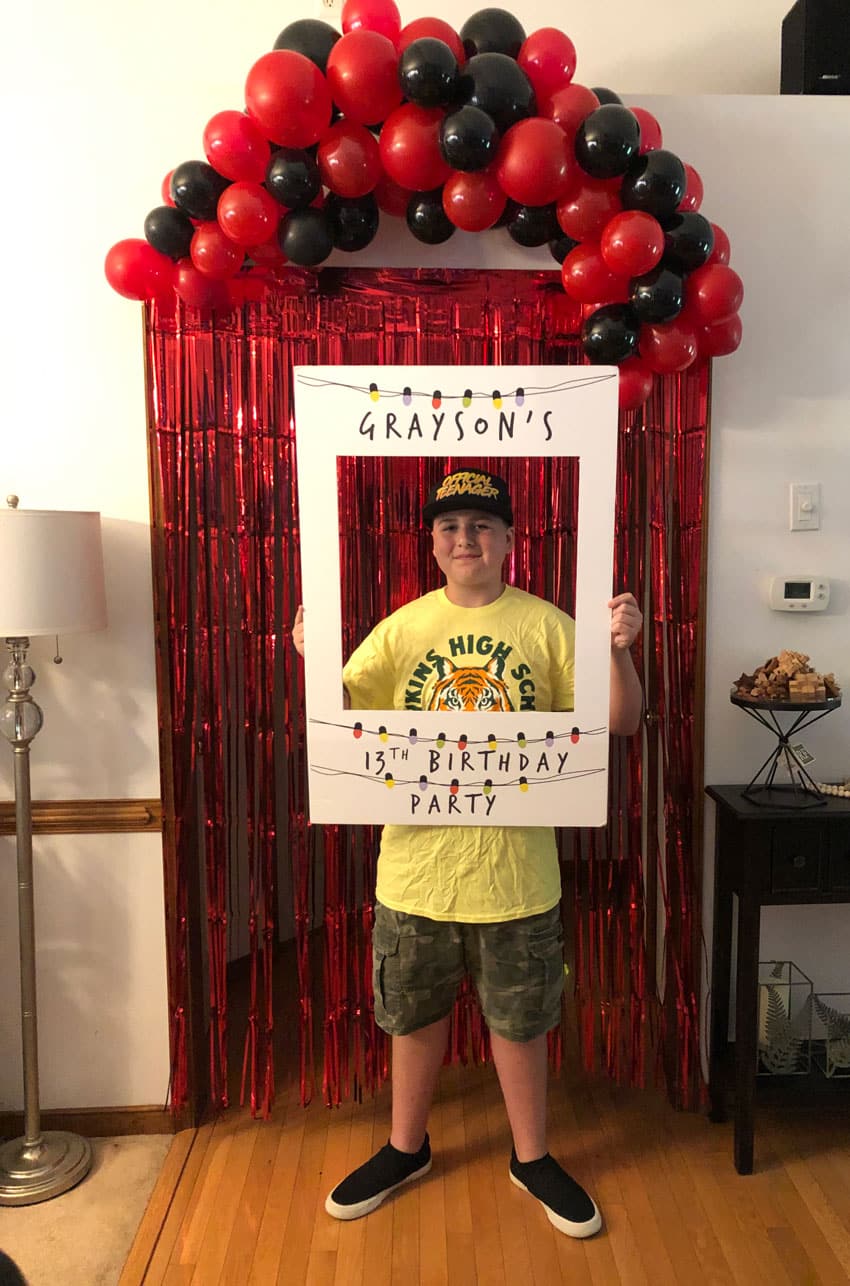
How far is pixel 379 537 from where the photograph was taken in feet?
6.56

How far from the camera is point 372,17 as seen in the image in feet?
5.44

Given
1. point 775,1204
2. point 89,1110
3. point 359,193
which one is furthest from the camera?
point 89,1110

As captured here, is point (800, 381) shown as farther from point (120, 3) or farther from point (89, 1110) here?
point (89, 1110)

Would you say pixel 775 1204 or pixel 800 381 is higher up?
pixel 800 381

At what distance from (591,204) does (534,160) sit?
15 centimetres

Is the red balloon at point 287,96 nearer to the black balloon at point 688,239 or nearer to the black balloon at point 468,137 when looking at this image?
the black balloon at point 468,137

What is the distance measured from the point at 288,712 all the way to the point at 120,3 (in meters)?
1.65

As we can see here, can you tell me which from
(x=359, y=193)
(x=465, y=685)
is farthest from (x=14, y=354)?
(x=465, y=685)

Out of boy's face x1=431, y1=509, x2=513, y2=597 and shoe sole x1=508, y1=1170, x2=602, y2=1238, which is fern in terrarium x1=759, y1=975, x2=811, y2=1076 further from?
boy's face x1=431, y1=509, x2=513, y2=597

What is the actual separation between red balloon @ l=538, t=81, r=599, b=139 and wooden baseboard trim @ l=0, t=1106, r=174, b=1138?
2332mm

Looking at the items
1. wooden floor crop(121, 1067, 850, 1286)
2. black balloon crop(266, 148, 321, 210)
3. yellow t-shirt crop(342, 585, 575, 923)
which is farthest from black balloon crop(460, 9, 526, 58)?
wooden floor crop(121, 1067, 850, 1286)

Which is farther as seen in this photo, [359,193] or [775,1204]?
[775,1204]

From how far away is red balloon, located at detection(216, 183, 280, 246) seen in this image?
166cm

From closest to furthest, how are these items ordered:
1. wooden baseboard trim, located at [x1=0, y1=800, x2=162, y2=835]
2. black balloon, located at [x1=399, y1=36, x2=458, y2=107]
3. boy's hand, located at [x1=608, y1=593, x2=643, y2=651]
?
black balloon, located at [x1=399, y1=36, x2=458, y2=107] < boy's hand, located at [x1=608, y1=593, x2=643, y2=651] < wooden baseboard trim, located at [x1=0, y1=800, x2=162, y2=835]
